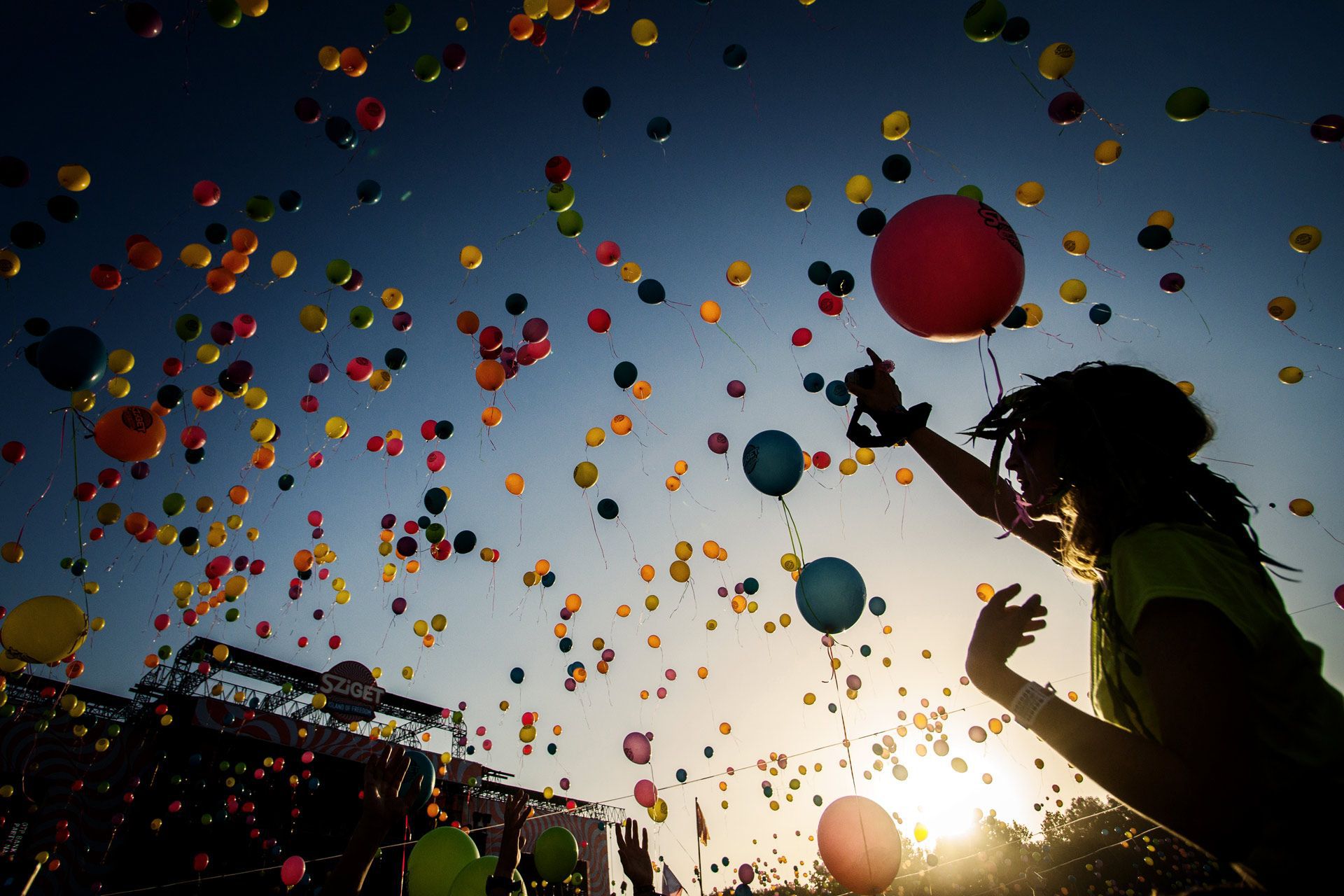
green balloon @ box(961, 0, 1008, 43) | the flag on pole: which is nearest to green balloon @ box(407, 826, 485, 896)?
green balloon @ box(961, 0, 1008, 43)

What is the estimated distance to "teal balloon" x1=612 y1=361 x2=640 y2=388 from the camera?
574 cm

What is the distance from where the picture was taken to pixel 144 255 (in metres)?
4.37

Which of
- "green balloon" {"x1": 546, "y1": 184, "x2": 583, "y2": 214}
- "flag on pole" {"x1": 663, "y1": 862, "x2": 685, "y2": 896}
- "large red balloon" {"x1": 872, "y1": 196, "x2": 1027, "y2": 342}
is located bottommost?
"flag on pole" {"x1": 663, "y1": 862, "x2": 685, "y2": 896}

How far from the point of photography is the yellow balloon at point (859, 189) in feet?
15.9

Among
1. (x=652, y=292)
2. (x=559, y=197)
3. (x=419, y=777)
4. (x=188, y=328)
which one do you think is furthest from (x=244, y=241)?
(x=419, y=777)

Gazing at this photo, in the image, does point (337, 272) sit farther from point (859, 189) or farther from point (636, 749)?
Result: point (636, 749)

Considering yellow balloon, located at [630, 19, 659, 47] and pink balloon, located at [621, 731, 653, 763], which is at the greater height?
yellow balloon, located at [630, 19, 659, 47]

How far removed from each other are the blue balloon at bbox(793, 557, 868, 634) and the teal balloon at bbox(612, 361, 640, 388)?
2.47 meters

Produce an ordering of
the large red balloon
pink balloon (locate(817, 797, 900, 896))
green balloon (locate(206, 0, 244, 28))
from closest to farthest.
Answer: the large red balloon < green balloon (locate(206, 0, 244, 28)) < pink balloon (locate(817, 797, 900, 896))

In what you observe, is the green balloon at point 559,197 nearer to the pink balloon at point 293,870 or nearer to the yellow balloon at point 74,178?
the yellow balloon at point 74,178

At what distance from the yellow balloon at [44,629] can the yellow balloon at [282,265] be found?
304cm

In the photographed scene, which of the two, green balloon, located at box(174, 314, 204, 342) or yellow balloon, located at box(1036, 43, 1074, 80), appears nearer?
yellow balloon, located at box(1036, 43, 1074, 80)

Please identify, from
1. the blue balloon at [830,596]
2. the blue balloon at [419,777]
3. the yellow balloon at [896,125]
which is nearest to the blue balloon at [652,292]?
the yellow balloon at [896,125]

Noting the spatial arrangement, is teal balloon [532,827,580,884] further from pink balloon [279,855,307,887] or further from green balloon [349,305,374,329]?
green balloon [349,305,374,329]
